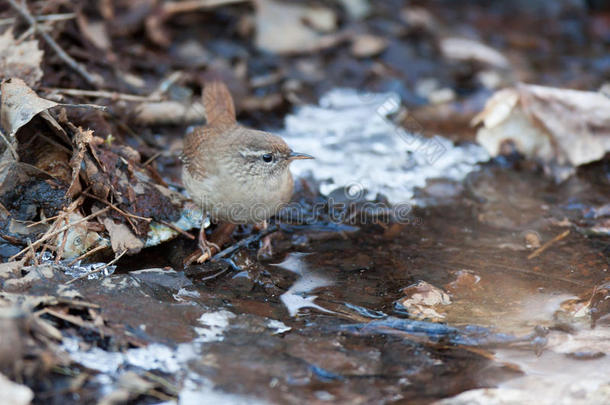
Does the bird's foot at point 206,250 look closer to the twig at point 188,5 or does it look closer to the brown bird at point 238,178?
the brown bird at point 238,178

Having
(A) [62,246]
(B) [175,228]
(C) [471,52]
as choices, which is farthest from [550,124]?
(A) [62,246]

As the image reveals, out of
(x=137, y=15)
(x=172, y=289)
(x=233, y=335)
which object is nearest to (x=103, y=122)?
(x=172, y=289)

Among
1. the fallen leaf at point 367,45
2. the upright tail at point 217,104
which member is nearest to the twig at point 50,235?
the upright tail at point 217,104

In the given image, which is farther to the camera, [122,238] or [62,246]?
[122,238]

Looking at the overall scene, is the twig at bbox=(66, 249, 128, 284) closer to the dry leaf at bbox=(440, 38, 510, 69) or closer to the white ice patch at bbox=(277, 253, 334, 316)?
the white ice patch at bbox=(277, 253, 334, 316)

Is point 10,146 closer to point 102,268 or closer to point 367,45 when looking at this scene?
point 102,268

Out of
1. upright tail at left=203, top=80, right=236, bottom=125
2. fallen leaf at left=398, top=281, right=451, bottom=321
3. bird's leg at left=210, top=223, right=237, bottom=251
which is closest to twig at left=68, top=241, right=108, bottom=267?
bird's leg at left=210, top=223, right=237, bottom=251
